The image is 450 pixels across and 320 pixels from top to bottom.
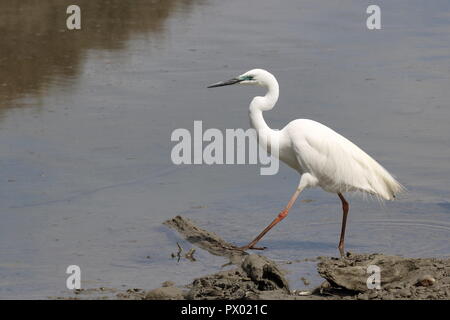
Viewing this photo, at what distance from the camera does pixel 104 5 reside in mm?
19359

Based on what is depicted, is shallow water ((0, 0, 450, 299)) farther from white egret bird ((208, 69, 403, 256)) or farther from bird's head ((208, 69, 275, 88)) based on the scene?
bird's head ((208, 69, 275, 88))

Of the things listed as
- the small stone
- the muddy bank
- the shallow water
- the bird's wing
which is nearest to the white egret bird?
the bird's wing

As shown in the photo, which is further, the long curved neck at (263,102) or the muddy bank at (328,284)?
the long curved neck at (263,102)

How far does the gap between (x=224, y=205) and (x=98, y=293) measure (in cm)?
266

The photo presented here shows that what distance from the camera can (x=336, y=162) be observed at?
9.95 m

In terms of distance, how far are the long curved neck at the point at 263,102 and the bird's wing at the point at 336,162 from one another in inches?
12.1

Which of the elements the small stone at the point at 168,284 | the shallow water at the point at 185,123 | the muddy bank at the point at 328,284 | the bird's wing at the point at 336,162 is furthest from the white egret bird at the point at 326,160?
the small stone at the point at 168,284

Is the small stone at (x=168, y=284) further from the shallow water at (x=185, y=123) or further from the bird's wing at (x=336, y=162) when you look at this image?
the bird's wing at (x=336, y=162)

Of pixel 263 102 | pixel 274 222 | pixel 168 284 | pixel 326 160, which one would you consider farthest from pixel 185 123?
pixel 168 284

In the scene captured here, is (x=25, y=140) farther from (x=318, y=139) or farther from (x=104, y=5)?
(x=104, y=5)

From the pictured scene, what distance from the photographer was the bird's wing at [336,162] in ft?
32.5

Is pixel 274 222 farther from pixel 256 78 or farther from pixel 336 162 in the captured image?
pixel 256 78

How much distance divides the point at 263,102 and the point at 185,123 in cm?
296
